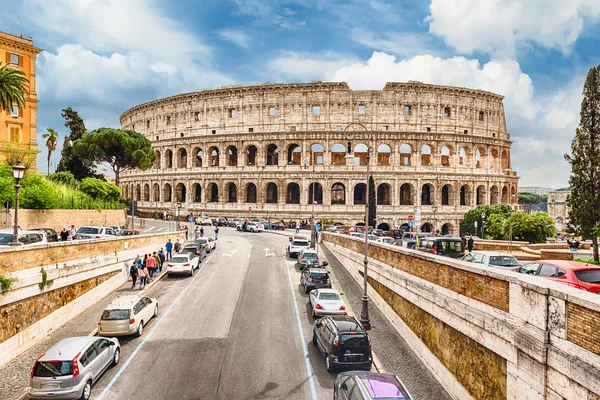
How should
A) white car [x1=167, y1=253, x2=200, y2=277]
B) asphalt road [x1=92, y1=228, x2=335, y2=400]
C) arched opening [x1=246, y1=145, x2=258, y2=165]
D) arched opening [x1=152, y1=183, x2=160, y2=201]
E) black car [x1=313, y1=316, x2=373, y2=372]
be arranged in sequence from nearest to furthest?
asphalt road [x1=92, y1=228, x2=335, y2=400]
black car [x1=313, y1=316, x2=373, y2=372]
white car [x1=167, y1=253, x2=200, y2=277]
arched opening [x1=246, y1=145, x2=258, y2=165]
arched opening [x1=152, y1=183, x2=160, y2=201]

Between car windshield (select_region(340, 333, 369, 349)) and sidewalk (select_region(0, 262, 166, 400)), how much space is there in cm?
973

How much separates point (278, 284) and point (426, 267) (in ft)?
38.8

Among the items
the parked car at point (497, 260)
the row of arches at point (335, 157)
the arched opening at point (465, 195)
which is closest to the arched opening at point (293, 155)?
the row of arches at point (335, 157)

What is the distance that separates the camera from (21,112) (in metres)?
43.3

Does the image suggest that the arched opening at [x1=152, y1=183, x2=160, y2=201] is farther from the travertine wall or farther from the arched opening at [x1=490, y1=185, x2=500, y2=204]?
the travertine wall

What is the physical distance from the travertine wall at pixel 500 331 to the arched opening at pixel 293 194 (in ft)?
155

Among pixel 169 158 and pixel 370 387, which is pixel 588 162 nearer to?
pixel 370 387

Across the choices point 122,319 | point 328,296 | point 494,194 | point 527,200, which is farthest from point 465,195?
point 527,200

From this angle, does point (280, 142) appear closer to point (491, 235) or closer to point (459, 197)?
point (459, 197)

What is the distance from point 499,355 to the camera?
9.94 meters

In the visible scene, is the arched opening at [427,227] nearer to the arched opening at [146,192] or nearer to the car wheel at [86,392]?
the arched opening at [146,192]

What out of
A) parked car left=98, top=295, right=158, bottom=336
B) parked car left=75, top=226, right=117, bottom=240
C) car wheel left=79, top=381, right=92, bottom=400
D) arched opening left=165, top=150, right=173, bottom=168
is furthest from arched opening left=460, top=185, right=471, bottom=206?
car wheel left=79, top=381, right=92, bottom=400

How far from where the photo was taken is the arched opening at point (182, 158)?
68188 millimetres

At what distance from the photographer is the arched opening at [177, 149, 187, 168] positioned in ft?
224
